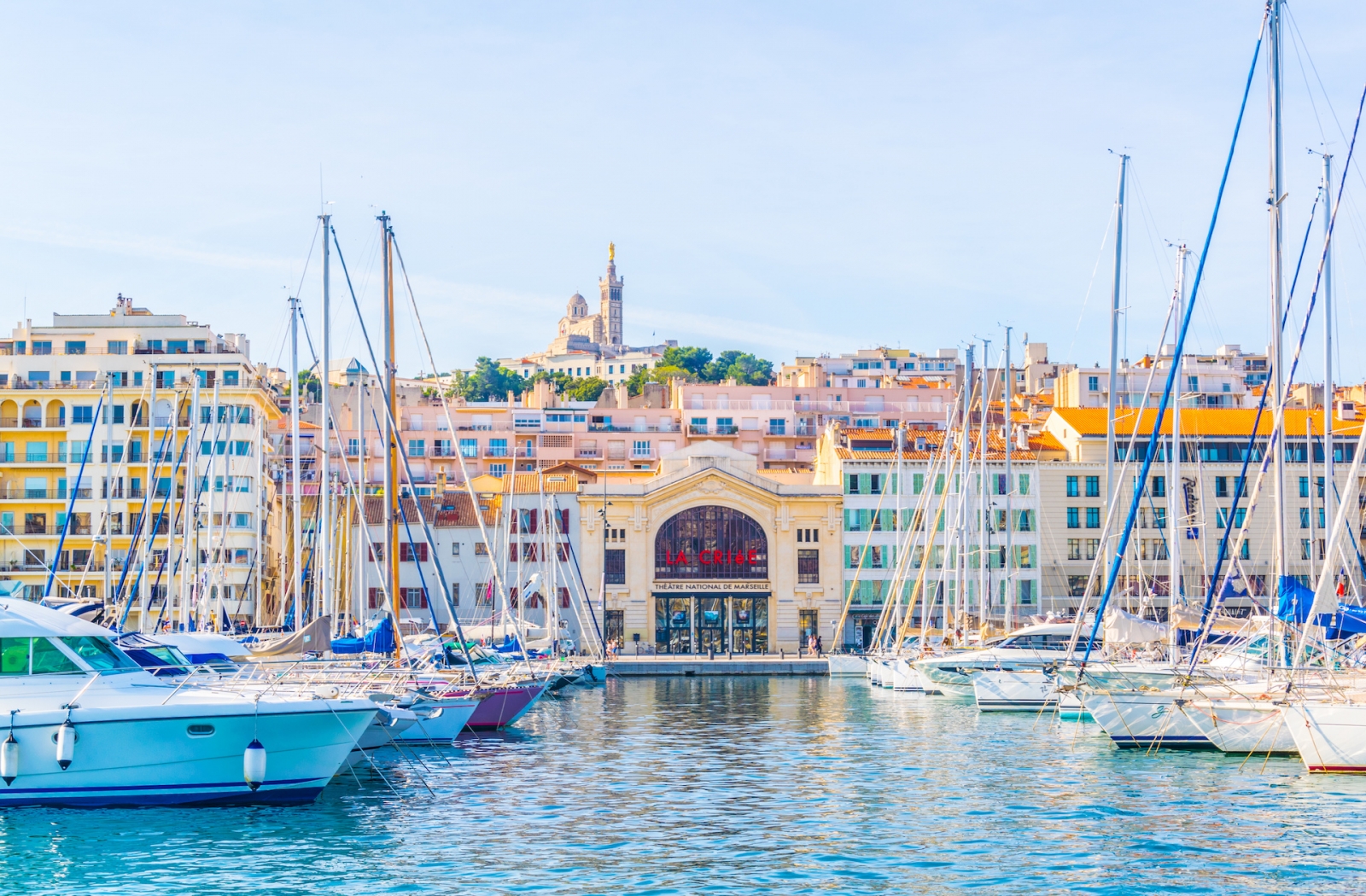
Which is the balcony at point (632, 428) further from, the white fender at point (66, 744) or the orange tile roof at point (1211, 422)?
the white fender at point (66, 744)

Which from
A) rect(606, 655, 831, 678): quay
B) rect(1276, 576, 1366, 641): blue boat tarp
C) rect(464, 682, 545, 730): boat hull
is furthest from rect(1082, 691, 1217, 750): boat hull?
rect(606, 655, 831, 678): quay

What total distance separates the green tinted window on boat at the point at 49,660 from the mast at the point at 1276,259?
25.0 meters

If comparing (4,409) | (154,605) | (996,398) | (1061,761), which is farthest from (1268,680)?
(996,398)

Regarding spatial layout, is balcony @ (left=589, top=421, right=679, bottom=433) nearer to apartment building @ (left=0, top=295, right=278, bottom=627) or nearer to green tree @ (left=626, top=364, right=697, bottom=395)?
apartment building @ (left=0, top=295, right=278, bottom=627)

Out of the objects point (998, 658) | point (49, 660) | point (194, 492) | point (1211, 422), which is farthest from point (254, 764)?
point (1211, 422)

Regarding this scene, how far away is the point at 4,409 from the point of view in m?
95.1

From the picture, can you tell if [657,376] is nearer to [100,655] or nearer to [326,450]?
[326,450]

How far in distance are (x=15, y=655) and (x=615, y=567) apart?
6908cm

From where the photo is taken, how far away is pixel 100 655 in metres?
29.9

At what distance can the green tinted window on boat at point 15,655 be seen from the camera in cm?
2895

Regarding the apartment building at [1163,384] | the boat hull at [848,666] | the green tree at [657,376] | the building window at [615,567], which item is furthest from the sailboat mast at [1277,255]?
the green tree at [657,376]

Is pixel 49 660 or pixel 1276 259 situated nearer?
pixel 49 660

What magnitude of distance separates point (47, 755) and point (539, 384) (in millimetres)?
113815

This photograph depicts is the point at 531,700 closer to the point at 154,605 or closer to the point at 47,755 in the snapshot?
the point at 47,755
